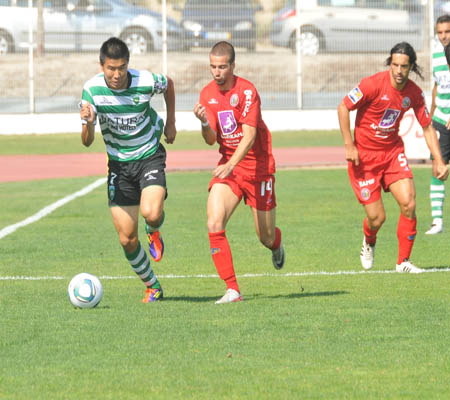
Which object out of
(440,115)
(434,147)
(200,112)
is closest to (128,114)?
(200,112)

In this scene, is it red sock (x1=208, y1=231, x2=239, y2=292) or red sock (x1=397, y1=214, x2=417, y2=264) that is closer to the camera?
red sock (x1=208, y1=231, x2=239, y2=292)

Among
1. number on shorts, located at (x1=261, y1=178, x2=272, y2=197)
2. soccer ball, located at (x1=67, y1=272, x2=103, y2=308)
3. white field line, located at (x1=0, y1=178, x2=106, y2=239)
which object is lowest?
white field line, located at (x1=0, y1=178, x2=106, y2=239)

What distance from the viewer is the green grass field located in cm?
594

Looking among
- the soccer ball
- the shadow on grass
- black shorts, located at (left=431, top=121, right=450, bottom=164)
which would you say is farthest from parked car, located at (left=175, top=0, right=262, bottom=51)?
the soccer ball

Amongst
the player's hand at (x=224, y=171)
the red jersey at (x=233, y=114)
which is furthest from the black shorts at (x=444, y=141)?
the player's hand at (x=224, y=171)

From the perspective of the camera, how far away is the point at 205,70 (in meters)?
32.9

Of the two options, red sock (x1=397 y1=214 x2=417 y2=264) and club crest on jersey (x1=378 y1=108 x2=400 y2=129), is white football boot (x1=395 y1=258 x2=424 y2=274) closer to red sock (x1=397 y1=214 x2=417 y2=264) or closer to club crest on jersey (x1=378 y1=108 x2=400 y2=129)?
red sock (x1=397 y1=214 x2=417 y2=264)

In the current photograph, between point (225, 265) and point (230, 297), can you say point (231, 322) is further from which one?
point (225, 265)

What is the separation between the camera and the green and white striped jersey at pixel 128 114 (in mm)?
8711

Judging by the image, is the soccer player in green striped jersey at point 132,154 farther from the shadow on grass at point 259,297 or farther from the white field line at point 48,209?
the white field line at point 48,209

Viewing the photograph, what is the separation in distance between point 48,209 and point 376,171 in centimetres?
729

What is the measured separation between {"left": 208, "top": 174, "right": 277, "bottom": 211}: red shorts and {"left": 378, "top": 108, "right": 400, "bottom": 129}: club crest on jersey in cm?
138

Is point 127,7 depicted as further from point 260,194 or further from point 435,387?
point 435,387

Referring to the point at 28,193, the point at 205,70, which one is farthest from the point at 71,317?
the point at 205,70
